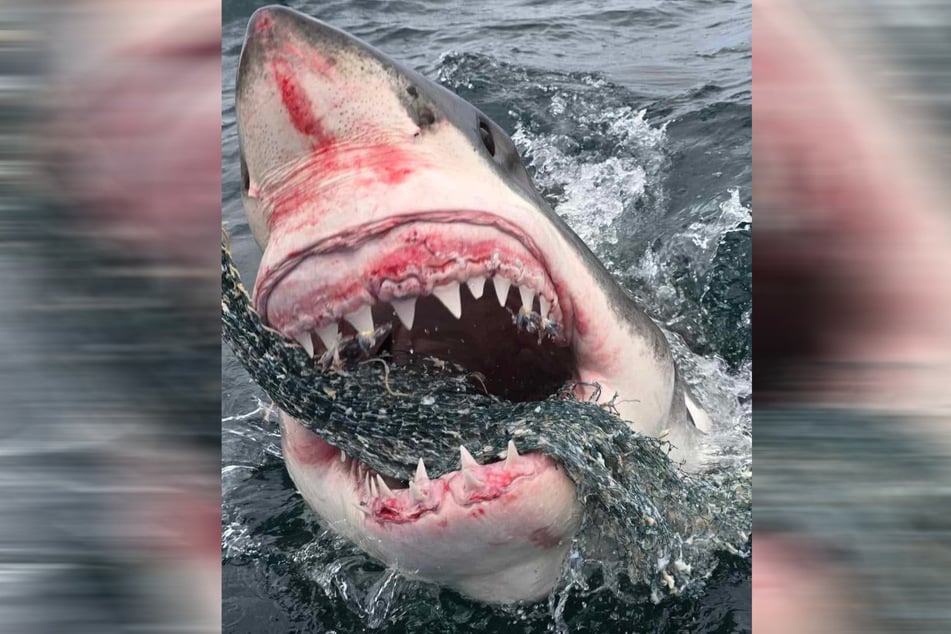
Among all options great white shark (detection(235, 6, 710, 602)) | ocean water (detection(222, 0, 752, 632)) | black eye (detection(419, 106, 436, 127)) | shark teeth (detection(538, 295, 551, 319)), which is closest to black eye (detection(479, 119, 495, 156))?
great white shark (detection(235, 6, 710, 602))

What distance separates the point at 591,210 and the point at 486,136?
6.53ft

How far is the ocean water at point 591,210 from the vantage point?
4.73 feet

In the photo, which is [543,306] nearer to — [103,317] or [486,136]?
[486,136]

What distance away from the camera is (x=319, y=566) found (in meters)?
1.59

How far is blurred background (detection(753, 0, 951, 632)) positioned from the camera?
10.7 inches

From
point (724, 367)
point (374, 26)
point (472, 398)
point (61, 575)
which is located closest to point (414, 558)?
point (472, 398)

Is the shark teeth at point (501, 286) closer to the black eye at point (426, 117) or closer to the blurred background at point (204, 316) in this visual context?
the black eye at point (426, 117)

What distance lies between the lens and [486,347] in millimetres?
1460

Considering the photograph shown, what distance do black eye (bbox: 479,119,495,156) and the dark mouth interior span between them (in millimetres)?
229

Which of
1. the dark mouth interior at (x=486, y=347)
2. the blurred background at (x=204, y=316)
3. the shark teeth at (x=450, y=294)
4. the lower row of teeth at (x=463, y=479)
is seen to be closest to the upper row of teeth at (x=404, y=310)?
the shark teeth at (x=450, y=294)

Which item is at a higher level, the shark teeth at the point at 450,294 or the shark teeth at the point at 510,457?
the shark teeth at the point at 450,294

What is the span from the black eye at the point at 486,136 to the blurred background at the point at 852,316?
1.00m

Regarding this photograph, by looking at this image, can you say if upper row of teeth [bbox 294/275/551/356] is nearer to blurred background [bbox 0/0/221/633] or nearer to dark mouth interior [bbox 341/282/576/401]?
dark mouth interior [bbox 341/282/576/401]

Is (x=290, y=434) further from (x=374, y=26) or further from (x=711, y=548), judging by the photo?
(x=374, y=26)
